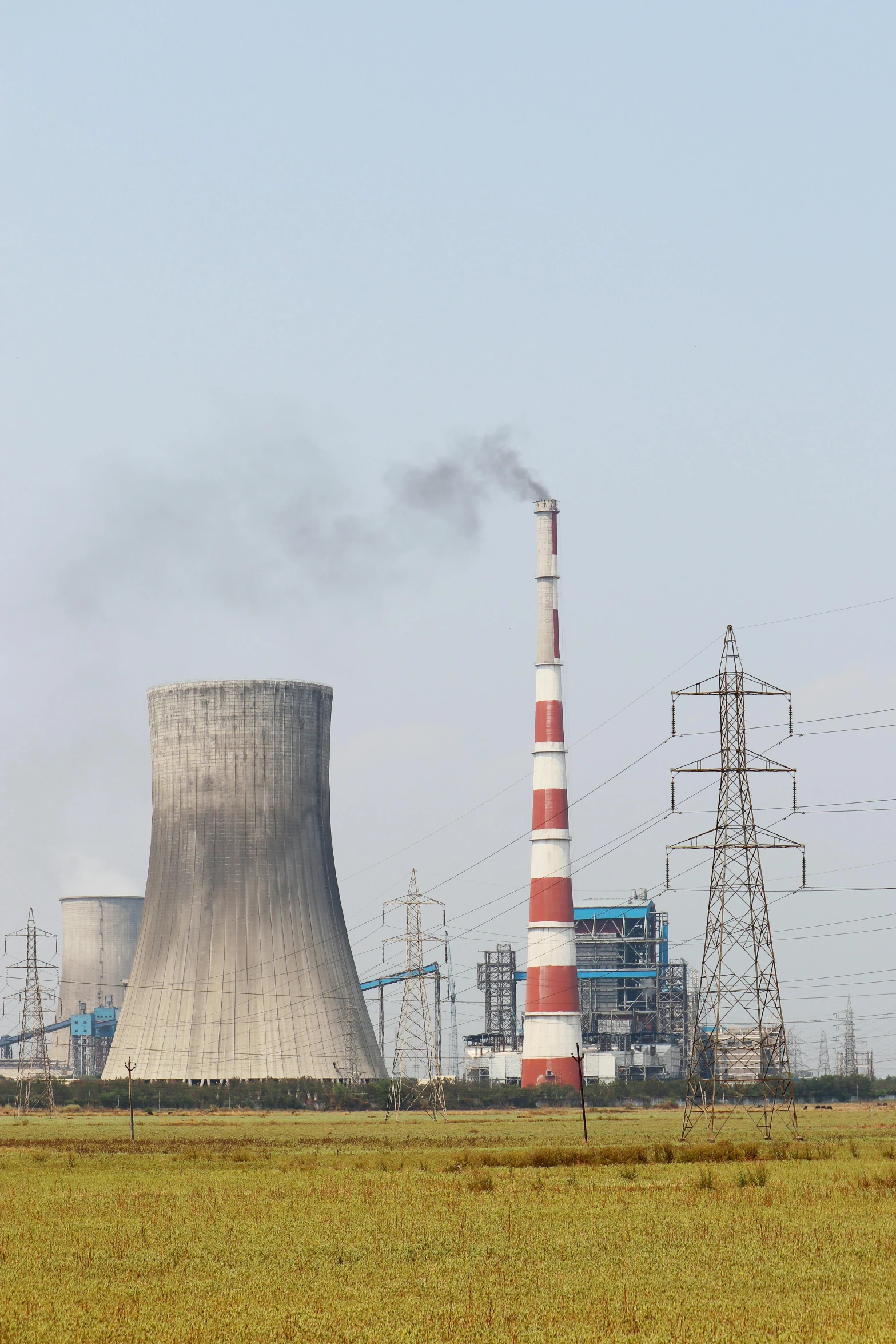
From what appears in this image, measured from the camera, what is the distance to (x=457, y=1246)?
15.9 metres

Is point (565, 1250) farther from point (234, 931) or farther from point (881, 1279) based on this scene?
point (234, 931)

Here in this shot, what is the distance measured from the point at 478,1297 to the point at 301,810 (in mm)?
51169

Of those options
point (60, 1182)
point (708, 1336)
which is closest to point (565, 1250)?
point (708, 1336)

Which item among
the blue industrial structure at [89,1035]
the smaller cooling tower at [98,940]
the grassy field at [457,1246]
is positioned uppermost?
the smaller cooling tower at [98,940]

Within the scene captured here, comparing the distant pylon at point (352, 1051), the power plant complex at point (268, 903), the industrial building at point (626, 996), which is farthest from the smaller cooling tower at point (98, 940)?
the distant pylon at point (352, 1051)

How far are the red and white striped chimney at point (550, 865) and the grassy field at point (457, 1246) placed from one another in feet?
119

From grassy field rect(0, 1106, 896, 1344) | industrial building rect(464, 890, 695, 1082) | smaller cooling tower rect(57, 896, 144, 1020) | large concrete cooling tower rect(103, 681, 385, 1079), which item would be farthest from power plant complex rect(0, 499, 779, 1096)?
smaller cooling tower rect(57, 896, 144, 1020)

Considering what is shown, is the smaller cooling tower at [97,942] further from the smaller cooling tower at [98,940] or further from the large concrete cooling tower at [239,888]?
the large concrete cooling tower at [239,888]

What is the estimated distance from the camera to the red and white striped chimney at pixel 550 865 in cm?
6650

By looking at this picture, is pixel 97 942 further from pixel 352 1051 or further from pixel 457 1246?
pixel 457 1246

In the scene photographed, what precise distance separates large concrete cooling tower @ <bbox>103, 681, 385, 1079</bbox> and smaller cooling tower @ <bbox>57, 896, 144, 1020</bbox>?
139 feet

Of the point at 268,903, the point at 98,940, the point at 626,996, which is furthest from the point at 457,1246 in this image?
the point at 98,940

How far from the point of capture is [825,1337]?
36.5 ft

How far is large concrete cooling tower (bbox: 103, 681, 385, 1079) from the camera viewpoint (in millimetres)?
62562
